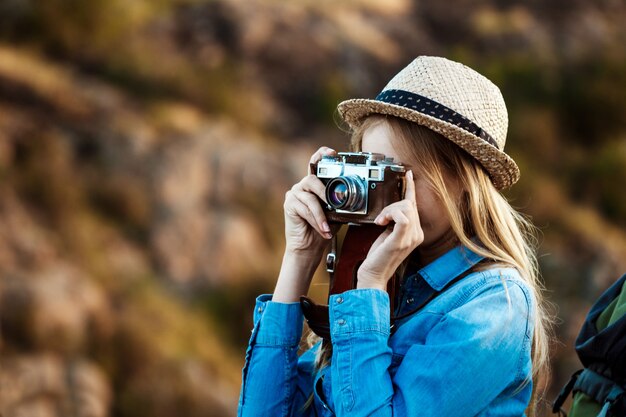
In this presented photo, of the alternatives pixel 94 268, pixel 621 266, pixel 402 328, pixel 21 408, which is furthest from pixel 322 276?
pixel 402 328

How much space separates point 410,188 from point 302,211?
268 mm

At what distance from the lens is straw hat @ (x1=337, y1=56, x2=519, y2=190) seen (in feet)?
5.41

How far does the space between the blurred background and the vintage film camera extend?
333 centimetres

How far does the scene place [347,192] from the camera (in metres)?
1.65

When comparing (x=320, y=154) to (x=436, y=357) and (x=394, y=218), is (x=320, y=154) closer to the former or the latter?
(x=394, y=218)

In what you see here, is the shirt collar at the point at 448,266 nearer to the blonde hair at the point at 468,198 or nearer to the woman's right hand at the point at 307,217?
the blonde hair at the point at 468,198

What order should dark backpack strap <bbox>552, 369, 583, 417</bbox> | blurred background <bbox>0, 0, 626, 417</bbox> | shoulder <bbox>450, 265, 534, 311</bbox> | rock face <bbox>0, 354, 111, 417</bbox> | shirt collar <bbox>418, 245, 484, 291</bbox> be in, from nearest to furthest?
1. shoulder <bbox>450, 265, 534, 311</bbox>
2. shirt collar <bbox>418, 245, 484, 291</bbox>
3. dark backpack strap <bbox>552, 369, 583, 417</bbox>
4. rock face <bbox>0, 354, 111, 417</bbox>
5. blurred background <bbox>0, 0, 626, 417</bbox>

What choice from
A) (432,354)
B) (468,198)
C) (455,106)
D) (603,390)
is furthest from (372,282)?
(603,390)

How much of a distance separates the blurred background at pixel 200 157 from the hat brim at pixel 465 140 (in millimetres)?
3179

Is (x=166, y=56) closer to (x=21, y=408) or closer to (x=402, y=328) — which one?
(x=21, y=408)

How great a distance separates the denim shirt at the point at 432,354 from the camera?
147 centimetres

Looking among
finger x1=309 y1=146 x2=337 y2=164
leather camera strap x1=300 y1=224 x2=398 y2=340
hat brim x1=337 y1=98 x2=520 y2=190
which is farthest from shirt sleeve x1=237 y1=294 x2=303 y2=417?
hat brim x1=337 y1=98 x2=520 y2=190

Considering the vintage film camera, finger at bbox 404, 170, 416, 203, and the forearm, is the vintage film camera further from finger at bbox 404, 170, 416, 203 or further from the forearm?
the forearm

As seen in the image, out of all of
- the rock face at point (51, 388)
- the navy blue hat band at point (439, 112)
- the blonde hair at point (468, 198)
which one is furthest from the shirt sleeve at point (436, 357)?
the rock face at point (51, 388)
